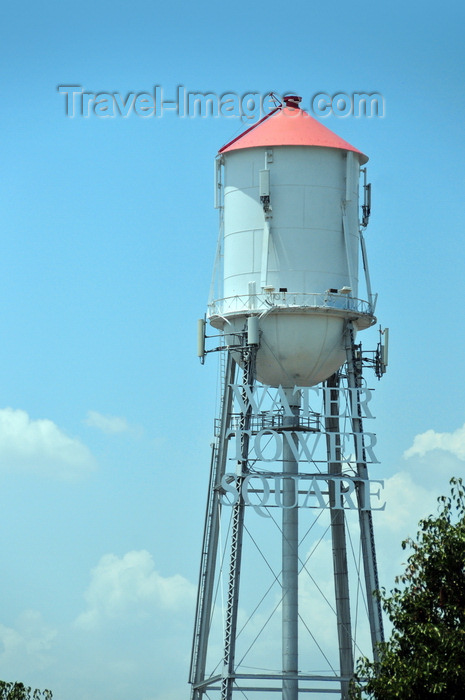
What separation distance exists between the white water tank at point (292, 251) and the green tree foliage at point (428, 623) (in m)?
10.8

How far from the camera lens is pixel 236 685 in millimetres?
54688

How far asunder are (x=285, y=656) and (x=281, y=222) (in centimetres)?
1343

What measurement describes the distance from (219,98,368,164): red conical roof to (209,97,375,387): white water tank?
0.05m

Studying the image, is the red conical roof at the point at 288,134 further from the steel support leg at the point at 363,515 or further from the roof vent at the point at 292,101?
the steel support leg at the point at 363,515

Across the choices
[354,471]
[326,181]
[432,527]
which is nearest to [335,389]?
[354,471]

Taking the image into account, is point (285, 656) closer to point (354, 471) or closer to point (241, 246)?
point (354, 471)

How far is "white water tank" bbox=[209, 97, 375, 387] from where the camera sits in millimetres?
55219

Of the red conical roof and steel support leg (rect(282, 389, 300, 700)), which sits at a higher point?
the red conical roof

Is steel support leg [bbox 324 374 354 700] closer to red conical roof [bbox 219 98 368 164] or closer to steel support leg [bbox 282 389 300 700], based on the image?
steel support leg [bbox 282 389 300 700]

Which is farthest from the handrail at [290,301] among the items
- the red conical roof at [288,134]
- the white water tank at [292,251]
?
the red conical roof at [288,134]

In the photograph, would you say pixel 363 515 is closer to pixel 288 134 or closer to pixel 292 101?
pixel 288 134

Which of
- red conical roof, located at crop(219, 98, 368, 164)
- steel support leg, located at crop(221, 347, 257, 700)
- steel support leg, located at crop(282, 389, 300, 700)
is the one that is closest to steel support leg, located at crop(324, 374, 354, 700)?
steel support leg, located at crop(282, 389, 300, 700)

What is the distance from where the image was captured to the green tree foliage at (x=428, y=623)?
43.8 meters

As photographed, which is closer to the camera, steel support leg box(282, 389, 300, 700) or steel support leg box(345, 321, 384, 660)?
steel support leg box(345, 321, 384, 660)
